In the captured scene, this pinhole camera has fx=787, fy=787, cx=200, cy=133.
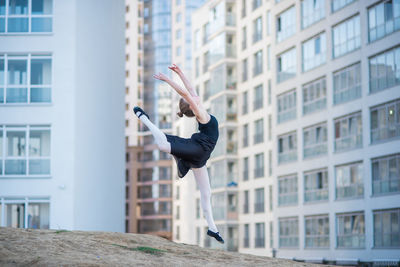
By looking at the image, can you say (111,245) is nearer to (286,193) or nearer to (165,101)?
(286,193)

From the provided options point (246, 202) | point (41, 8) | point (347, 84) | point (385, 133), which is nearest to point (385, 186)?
point (385, 133)

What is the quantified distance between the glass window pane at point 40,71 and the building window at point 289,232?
86.5ft

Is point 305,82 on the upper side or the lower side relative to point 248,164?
upper

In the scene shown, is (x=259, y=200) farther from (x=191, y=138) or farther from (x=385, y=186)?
(x=191, y=138)

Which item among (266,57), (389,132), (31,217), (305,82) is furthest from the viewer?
(266,57)

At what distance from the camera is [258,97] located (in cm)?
7919

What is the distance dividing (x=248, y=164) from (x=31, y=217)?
134ft

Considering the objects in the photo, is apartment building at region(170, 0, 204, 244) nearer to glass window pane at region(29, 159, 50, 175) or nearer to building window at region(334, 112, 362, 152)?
building window at region(334, 112, 362, 152)

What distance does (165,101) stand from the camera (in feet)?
443

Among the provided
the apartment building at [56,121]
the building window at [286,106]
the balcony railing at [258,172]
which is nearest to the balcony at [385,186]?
the building window at [286,106]

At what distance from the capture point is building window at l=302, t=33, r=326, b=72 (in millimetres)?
59688

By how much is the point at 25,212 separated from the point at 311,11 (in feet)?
98.5

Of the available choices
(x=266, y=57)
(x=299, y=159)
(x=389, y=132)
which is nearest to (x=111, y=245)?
(x=389, y=132)

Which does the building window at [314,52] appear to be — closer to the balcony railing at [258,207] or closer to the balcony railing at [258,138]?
the balcony railing at [258,138]
